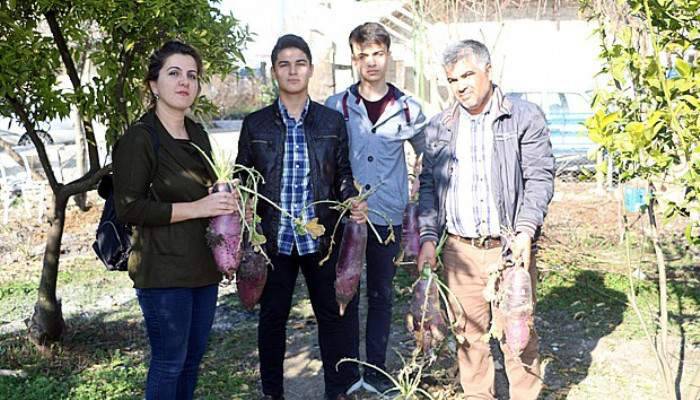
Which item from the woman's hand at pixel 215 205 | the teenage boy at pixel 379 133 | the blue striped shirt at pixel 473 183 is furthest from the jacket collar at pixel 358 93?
the woman's hand at pixel 215 205

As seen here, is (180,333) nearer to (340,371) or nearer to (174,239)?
(174,239)

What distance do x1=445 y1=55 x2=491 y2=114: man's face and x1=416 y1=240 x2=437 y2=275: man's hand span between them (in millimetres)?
667

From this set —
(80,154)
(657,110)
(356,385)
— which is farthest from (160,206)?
(80,154)

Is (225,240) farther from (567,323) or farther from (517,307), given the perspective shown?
(567,323)

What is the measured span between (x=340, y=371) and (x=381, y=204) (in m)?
0.92

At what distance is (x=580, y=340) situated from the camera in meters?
5.45

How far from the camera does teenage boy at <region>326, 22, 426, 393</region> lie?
4.21 meters

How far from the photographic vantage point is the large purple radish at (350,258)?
3.86 meters

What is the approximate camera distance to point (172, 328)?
3.29 meters

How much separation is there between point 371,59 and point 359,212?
87 centimetres

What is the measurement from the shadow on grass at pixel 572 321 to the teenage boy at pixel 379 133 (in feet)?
4.02

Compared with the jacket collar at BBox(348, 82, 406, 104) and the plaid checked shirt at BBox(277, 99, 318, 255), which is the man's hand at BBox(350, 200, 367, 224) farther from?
the jacket collar at BBox(348, 82, 406, 104)

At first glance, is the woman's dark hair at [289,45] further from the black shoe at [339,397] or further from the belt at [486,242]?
the black shoe at [339,397]

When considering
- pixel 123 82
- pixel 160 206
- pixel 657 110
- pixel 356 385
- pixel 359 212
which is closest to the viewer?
pixel 657 110
